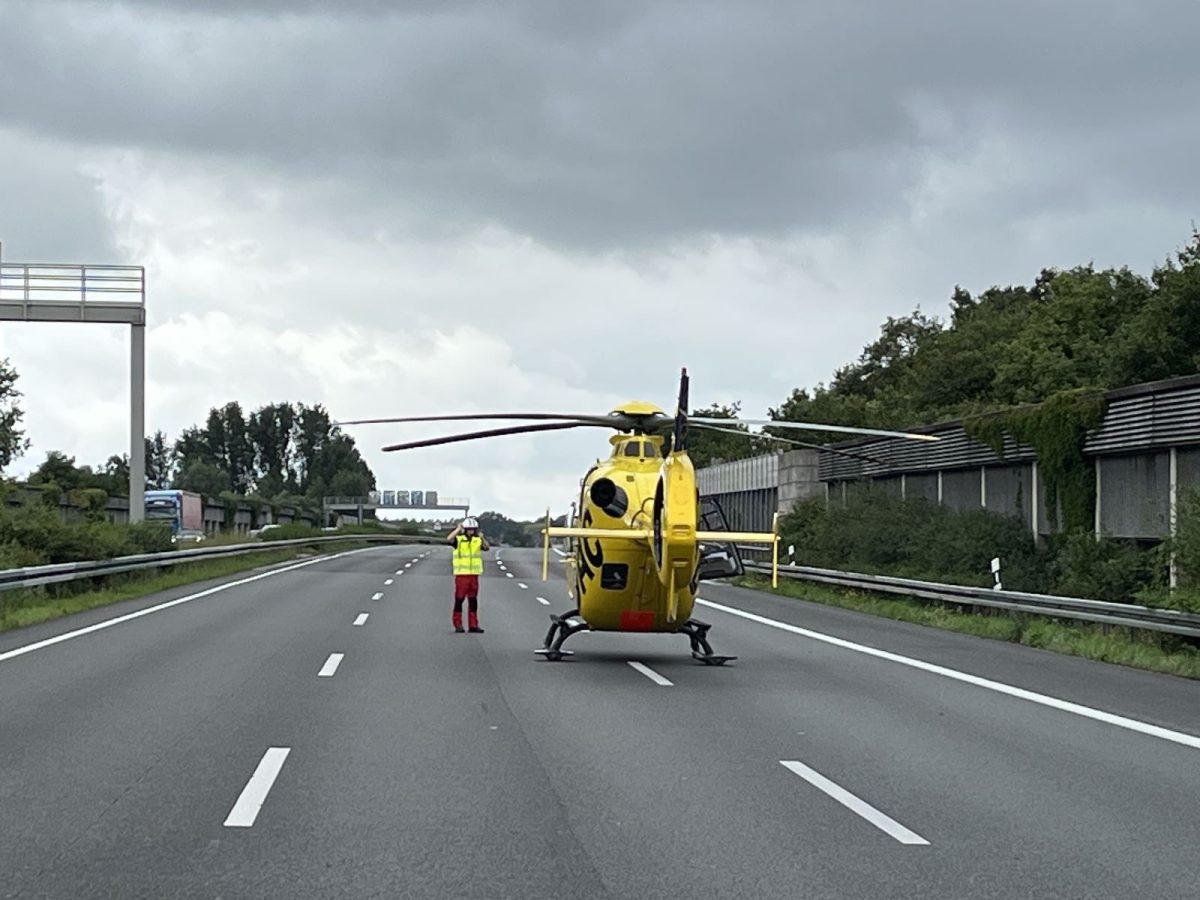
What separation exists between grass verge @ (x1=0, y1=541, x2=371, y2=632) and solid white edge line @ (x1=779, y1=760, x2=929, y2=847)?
588 inches

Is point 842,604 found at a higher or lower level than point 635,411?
lower

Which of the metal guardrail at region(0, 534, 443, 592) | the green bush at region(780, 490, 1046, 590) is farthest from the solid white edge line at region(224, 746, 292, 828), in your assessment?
the green bush at region(780, 490, 1046, 590)

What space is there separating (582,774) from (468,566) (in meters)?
12.4

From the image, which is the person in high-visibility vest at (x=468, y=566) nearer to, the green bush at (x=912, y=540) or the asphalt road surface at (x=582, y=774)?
the asphalt road surface at (x=582, y=774)

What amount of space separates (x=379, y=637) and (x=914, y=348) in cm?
7740

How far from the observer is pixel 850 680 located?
16719mm

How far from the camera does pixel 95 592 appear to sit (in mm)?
30094

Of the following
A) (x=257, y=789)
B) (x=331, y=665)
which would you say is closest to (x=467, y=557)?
(x=331, y=665)

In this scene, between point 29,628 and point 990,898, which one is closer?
point 990,898

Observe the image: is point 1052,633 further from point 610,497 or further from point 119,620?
point 119,620

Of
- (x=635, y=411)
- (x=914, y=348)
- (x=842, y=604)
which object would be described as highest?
(x=914, y=348)

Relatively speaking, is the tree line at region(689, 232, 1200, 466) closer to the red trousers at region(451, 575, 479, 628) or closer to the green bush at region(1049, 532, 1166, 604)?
the green bush at region(1049, 532, 1166, 604)

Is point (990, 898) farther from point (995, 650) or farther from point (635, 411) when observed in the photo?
point (995, 650)

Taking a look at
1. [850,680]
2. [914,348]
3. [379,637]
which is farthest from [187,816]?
[914,348]
